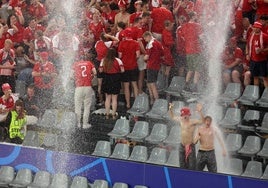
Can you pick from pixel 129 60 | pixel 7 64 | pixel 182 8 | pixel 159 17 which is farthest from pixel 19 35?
pixel 182 8

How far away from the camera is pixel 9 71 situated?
16469mm

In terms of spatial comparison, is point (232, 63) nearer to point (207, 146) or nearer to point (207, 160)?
point (207, 146)

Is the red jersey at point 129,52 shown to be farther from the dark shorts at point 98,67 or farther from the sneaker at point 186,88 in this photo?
the sneaker at point 186,88

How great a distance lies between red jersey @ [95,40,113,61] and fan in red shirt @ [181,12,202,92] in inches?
47.8

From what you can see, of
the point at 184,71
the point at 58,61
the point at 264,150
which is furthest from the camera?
the point at 58,61

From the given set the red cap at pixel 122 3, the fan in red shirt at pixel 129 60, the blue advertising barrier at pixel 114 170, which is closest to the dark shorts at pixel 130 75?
the fan in red shirt at pixel 129 60

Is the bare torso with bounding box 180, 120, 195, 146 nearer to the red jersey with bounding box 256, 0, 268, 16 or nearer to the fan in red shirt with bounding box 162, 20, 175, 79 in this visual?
the fan in red shirt with bounding box 162, 20, 175, 79

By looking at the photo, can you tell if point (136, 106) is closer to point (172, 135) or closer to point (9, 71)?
point (172, 135)

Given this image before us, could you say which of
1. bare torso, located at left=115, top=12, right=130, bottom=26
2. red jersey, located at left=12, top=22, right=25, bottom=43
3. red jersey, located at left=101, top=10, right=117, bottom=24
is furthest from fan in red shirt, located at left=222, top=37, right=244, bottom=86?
red jersey, located at left=12, top=22, right=25, bottom=43

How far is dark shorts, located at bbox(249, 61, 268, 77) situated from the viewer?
14.4m

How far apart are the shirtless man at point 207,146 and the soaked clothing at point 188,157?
79 mm

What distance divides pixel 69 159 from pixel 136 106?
1.24 metres

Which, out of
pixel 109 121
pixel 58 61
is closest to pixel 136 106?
pixel 109 121

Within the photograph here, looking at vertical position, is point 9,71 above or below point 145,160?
above
